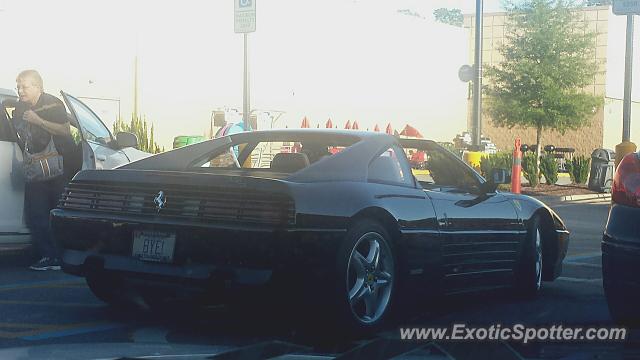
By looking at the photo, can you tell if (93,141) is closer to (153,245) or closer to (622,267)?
(153,245)

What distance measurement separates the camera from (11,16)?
23.6 m

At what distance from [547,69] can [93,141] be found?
2363 centimetres

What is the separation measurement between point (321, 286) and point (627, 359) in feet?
5.31

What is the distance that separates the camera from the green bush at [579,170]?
2552cm

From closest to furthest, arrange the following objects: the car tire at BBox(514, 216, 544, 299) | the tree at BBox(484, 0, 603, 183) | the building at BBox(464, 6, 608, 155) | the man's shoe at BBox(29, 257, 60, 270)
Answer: the car tire at BBox(514, 216, 544, 299) → the man's shoe at BBox(29, 257, 60, 270) → the tree at BBox(484, 0, 603, 183) → the building at BBox(464, 6, 608, 155)

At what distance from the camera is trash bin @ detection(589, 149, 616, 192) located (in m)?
23.8

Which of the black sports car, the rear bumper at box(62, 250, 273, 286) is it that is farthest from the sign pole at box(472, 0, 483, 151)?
the rear bumper at box(62, 250, 273, 286)

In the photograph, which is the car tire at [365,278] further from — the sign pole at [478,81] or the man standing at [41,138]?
the sign pole at [478,81]

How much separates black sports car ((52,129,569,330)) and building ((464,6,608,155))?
37453mm

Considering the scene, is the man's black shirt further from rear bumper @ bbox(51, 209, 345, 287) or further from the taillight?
the taillight

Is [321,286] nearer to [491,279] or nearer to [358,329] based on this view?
[358,329]

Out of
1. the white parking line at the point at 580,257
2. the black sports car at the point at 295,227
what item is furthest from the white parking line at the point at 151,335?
the white parking line at the point at 580,257

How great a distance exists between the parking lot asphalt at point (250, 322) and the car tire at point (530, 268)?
0.27 feet

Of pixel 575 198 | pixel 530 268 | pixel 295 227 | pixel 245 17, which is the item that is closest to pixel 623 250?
pixel 295 227
